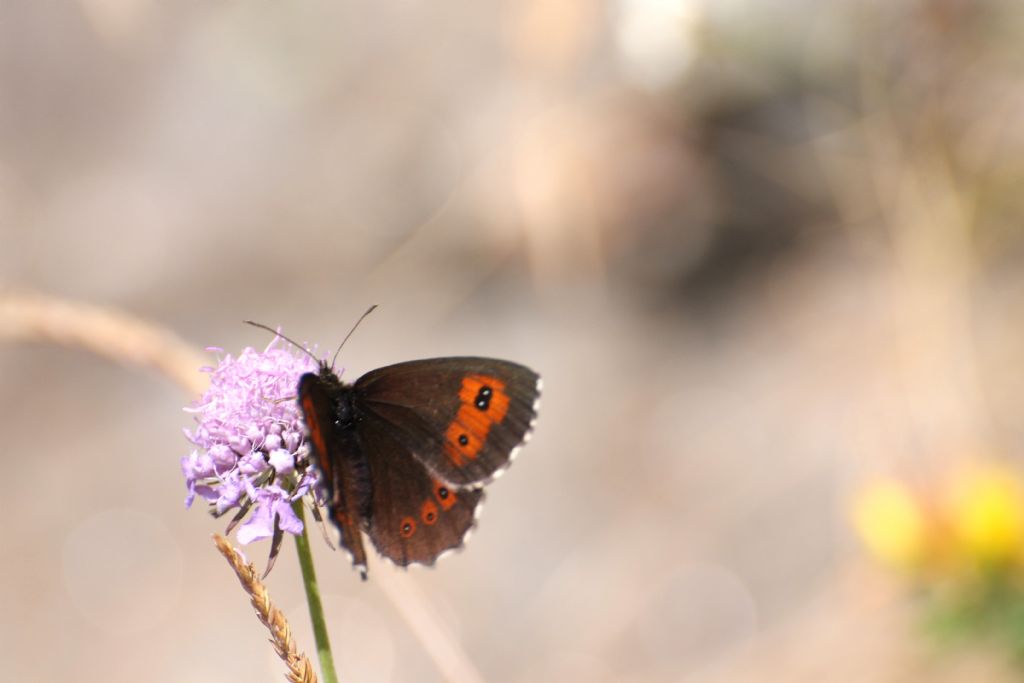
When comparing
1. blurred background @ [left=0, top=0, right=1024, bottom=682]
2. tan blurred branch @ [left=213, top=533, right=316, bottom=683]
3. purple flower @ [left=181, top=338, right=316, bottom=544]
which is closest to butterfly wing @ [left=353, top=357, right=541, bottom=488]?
purple flower @ [left=181, top=338, right=316, bottom=544]

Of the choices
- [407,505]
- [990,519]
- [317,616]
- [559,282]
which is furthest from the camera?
[559,282]

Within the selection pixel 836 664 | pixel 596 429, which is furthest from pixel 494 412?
pixel 596 429

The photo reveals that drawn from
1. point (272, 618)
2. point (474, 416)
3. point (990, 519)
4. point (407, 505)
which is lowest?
point (990, 519)

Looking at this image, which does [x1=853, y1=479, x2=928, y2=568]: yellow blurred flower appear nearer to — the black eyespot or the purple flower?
the black eyespot

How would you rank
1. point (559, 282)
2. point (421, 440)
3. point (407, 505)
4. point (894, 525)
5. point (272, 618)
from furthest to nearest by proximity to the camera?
point (559, 282), point (894, 525), point (421, 440), point (407, 505), point (272, 618)

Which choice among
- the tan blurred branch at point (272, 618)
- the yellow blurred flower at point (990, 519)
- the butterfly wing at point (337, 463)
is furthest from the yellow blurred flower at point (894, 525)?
the tan blurred branch at point (272, 618)

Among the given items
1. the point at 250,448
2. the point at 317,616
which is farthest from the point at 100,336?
the point at 317,616

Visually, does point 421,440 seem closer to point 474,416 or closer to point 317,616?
point 474,416

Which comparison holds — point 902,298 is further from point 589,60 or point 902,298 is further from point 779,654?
point 589,60
